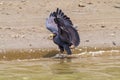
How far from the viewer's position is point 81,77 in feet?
23.5

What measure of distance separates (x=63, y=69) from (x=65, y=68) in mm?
89

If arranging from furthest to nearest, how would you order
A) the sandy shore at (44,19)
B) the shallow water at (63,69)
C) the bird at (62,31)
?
1. the sandy shore at (44,19)
2. the bird at (62,31)
3. the shallow water at (63,69)

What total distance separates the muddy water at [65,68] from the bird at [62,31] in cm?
32

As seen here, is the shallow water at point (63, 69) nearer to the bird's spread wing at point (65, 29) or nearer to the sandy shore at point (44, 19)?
the bird's spread wing at point (65, 29)

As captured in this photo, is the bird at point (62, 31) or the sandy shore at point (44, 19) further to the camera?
the sandy shore at point (44, 19)

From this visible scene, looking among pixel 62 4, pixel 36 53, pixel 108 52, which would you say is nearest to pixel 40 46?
pixel 36 53

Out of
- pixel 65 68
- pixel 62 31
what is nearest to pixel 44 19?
pixel 62 31

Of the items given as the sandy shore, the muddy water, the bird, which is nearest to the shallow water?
the muddy water

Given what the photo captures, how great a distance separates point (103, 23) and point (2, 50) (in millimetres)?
2727

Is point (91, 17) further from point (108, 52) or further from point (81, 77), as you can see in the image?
point (81, 77)

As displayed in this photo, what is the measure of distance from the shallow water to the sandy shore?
769 mm

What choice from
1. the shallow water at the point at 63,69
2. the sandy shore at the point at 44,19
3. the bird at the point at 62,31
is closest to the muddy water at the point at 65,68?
the shallow water at the point at 63,69

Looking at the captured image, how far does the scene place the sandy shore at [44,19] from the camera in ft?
30.2

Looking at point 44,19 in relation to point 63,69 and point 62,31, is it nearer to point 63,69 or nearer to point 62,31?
point 62,31
